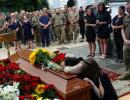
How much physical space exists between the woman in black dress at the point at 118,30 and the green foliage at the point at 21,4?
13.3 meters

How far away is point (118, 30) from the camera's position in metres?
8.23

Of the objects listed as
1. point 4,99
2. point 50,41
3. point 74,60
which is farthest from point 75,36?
point 4,99

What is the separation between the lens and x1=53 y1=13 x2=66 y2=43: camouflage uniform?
12.8m

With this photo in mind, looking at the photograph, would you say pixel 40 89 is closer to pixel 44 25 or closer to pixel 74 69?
pixel 74 69

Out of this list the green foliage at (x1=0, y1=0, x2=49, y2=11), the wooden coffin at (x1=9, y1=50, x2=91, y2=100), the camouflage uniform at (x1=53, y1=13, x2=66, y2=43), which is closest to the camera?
the wooden coffin at (x1=9, y1=50, x2=91, y2=100)

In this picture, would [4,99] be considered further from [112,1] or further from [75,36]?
[75,36]

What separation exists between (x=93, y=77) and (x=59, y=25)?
8227mm

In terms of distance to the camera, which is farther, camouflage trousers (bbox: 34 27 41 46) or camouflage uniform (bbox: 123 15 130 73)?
camouflage trousers (bbox: 34 27 41 46)

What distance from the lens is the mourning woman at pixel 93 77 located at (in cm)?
463

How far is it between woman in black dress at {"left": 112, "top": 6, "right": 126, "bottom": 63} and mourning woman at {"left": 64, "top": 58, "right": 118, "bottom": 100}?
3428 millimetres

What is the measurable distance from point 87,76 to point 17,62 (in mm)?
1802

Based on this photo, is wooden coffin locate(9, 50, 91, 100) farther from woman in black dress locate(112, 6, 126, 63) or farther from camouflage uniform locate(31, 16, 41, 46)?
camouflage uniform locate(31, 16, 41, 46)

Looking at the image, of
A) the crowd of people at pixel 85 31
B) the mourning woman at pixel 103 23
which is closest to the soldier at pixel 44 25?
the crowd of people at pixel 85 31

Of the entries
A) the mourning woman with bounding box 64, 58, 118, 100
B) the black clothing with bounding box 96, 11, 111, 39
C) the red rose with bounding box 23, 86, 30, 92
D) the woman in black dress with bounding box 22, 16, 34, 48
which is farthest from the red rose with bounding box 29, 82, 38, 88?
the woman in black dress with bounding box 22, 16, 34, 48
